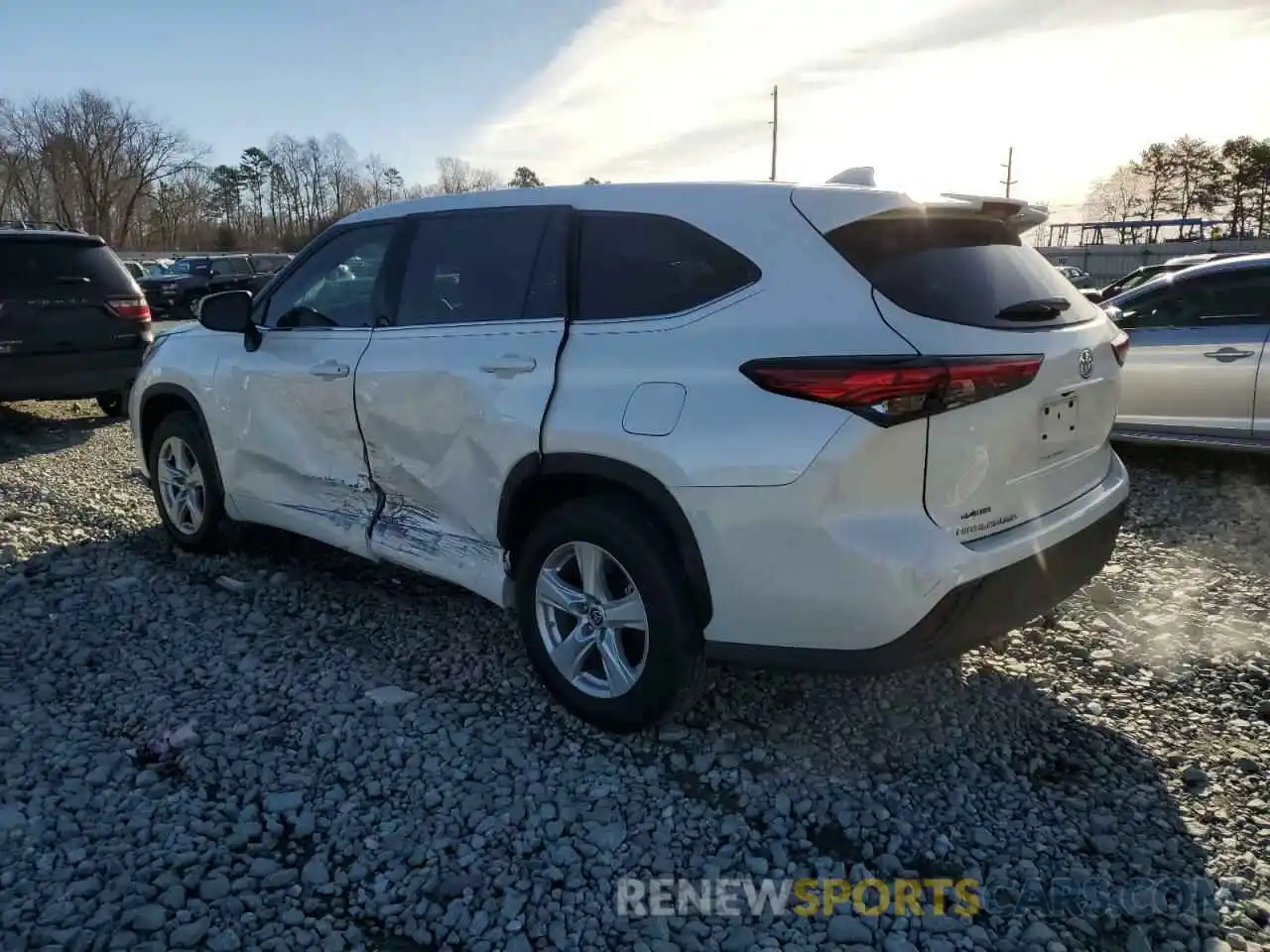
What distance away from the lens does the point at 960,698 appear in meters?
3.48

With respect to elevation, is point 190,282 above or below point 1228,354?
above

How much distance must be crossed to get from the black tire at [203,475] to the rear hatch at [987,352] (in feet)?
11.1

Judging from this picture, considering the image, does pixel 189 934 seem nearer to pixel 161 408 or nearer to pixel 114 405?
pixel 161 408

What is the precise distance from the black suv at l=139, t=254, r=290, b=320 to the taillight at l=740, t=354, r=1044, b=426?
23.5 m

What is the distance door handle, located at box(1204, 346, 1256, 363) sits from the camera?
611 centimetres

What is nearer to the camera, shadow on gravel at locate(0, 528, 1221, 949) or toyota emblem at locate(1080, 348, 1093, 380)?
shadow on gravel at locate(0, 528, 1221, 949)

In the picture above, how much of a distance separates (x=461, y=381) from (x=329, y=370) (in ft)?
2.86

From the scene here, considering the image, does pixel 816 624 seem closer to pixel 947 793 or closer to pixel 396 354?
pixel 947 793

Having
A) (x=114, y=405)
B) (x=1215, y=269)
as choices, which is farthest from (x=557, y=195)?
(x=114, y=405)

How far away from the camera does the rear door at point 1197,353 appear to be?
614 cm

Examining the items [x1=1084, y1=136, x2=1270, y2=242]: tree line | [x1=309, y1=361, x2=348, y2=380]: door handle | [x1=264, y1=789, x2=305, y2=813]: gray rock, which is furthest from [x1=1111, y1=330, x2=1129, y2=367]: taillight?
[x1=1084, y1=136, x2=1270, y2=242]: tree line

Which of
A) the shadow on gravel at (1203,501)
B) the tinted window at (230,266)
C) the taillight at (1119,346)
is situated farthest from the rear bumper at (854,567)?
the tinted window at (230,266)

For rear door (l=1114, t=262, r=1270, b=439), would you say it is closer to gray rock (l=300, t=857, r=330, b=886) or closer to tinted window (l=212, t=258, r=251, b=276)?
gray rock (l=300, t=857, r=330, b=886)

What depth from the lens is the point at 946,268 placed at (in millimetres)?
2863
